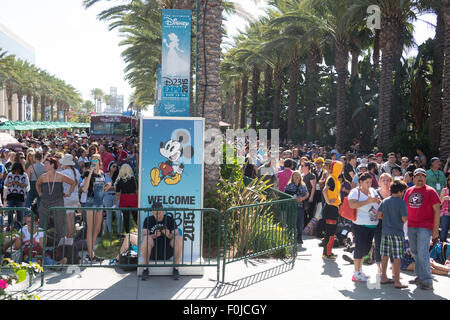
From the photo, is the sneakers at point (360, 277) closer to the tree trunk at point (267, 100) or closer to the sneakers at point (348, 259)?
the sneakers at point (348, 259)

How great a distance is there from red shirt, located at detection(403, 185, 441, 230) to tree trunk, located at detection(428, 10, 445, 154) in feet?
46.9

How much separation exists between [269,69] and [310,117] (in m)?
9.49

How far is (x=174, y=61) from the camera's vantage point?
1105 cm

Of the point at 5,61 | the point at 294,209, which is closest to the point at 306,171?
the point at 294,209

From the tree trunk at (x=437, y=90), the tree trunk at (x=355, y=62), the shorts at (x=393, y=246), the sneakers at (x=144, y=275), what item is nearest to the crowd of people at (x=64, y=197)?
the sneakers at (x=144, y=275)

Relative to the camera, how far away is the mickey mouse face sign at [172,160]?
7797mm

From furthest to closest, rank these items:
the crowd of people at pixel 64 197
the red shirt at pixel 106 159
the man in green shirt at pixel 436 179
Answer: the red shirt at pixel 106 159, the man in green shirt at pixel 436 179, the crowd of people at pixel 64 197

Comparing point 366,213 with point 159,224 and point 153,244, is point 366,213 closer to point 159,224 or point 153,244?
point 159,224

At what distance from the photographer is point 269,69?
42781mm

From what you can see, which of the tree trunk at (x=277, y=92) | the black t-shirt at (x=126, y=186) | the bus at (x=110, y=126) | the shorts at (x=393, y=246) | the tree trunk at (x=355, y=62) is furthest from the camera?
the tree trunk at (x=277, y=92)

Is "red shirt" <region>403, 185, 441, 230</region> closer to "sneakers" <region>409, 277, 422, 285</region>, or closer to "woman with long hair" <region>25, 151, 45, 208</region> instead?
"sneakers" <region>409, 277, 422, 285</region>

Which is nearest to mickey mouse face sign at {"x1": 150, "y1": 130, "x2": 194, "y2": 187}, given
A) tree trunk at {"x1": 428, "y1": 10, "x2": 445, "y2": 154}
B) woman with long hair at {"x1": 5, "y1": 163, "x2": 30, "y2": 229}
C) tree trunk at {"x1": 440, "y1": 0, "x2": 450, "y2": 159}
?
woman with long hair at {"x1": 5, "y1": 163, "x2": 30, "y2": 229}

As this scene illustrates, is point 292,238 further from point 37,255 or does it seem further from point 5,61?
point 5,61

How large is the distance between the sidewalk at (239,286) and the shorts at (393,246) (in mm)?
522
